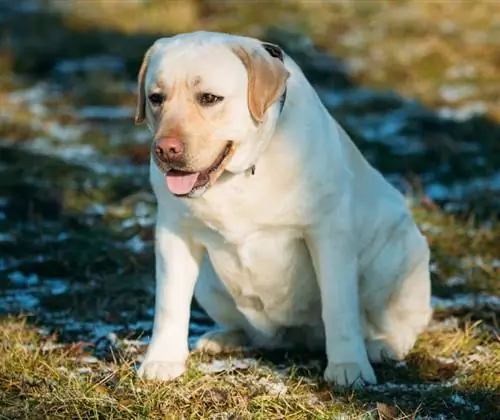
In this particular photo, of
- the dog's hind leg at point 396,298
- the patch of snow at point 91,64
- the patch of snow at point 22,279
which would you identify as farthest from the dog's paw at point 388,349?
the patch of snow at point 91,64

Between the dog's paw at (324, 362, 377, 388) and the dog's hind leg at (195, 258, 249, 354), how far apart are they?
21.2 inches

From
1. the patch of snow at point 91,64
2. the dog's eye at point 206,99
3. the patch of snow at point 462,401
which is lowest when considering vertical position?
the patch of snow at point 91,64

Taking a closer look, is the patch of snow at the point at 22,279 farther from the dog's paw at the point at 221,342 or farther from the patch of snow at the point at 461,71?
the patch of snow at the point at 461,71

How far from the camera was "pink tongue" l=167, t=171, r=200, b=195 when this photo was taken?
12.1ft

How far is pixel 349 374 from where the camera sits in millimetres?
4012

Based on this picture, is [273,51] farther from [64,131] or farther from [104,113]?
[104,113]

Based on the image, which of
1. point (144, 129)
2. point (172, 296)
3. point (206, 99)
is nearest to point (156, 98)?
point (206, 99)

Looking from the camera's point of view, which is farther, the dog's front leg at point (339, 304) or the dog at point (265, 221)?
the dog's front leg at point (339, 304)

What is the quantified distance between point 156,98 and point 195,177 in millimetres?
301

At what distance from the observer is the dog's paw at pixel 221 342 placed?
4.48m

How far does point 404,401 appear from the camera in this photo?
12.6ft

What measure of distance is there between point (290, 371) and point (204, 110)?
1.11 m

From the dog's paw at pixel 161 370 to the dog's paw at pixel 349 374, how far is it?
21.2 inches

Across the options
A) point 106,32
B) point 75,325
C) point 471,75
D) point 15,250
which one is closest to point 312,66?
point 471,75
